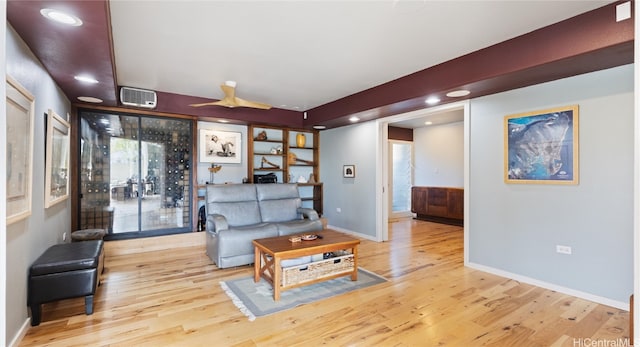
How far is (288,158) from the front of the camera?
6020mm

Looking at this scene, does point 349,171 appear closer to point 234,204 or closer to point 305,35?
point 234,204

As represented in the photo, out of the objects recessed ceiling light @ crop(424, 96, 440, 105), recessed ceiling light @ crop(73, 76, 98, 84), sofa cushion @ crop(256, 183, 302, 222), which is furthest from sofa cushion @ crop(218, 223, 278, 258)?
recessed ceiling light @ crop(424, 96, 440, 105)

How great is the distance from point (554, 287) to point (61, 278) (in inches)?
175

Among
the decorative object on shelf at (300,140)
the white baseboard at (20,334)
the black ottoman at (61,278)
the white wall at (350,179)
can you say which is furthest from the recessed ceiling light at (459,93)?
the white baseboard at (20,334)

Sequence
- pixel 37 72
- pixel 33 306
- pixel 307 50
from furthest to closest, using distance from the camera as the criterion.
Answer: pixel 307 50 → pixel 37 72 → pixel 33 306

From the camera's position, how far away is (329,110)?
16.9 feet

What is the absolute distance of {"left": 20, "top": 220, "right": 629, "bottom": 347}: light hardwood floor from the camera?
2145mm

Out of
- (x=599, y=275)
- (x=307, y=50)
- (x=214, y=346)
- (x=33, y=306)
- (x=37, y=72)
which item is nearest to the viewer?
(x=214, y=346)

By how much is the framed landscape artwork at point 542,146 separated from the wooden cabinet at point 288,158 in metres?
3.65

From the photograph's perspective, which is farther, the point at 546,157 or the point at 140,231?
the point at 140,231

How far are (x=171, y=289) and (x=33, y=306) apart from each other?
1.03 m

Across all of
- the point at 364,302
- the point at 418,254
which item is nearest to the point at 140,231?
the point at 364,302

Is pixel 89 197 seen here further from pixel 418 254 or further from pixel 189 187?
pixel 418 254

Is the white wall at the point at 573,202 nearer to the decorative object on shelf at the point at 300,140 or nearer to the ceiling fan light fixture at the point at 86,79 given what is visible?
the decorative object on shelf at the point at 300,140
